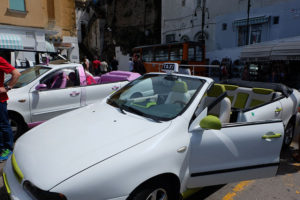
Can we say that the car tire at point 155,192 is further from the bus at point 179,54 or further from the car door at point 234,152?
the bus at point 179,54

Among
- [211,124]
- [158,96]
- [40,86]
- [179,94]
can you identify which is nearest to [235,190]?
[211,124]

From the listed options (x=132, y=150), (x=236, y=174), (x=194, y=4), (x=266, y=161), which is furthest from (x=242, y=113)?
(x=194, y=4)

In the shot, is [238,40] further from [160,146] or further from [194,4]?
[160,146]

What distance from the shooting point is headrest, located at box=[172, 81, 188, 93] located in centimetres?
271

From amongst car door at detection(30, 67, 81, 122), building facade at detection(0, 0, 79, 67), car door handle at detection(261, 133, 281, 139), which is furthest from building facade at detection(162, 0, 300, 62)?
car door handle at detection(261, 133, 281, 139)

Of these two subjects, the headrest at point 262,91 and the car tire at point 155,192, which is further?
the headrest at point 262,91

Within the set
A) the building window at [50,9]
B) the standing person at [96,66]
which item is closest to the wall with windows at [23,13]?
the building window at [50,9]

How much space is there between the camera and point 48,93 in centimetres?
434

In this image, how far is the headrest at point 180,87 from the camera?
2.71 meters

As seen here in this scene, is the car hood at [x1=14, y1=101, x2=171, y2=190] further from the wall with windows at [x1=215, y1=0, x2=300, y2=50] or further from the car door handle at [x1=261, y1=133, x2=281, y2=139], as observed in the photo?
the wall with windows at [x1=215, y1=0, x2=300, y2=50]

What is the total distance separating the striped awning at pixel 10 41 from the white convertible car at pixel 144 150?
1338 cm

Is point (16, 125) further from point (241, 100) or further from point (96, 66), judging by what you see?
point (96, 66)

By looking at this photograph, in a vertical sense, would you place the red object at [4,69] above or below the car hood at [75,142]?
above

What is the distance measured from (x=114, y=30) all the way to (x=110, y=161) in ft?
122
